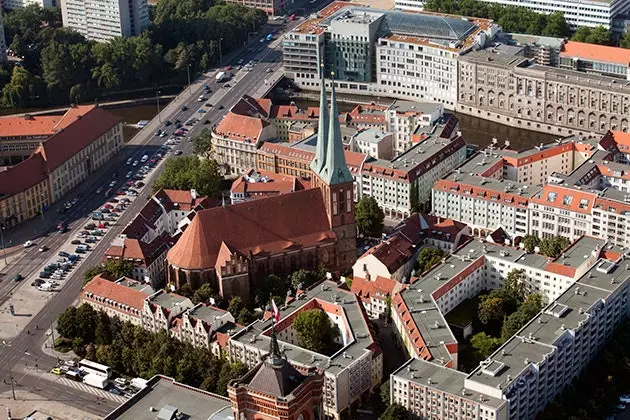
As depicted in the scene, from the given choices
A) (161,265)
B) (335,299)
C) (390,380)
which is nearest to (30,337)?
(161,265)

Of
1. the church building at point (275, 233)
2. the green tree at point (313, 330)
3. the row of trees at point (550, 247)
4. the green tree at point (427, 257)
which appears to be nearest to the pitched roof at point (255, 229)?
the church building at point (275, 233)

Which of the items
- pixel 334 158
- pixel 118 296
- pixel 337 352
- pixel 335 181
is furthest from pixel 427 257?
pixel 118 296

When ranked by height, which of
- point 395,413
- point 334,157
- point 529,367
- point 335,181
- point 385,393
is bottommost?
point 395,413

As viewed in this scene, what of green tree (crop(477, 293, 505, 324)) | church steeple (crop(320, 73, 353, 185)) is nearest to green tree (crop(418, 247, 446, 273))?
green tree (crop(477, 293, 505, 324))

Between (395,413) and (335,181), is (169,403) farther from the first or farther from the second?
(335,181)

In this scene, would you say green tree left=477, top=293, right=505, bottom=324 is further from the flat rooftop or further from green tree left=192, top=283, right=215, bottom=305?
the flat rooftop

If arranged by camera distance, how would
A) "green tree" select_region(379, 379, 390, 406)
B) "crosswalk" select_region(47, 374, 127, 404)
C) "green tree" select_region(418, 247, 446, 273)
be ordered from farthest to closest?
"green tree" select_region(418, 247, 446, 273), "crosswalk" select_region(47, 374, 127, 404), "green tree" select_region(379, 379, 390, 406)

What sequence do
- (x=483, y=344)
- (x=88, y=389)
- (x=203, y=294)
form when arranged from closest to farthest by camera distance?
1. (x=88, y=389)
2. (x=483, y=344)
3. (x=203, y=294)
